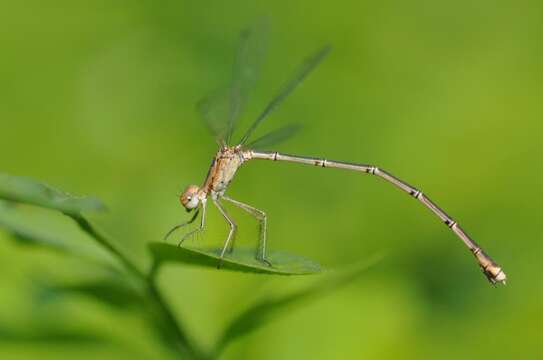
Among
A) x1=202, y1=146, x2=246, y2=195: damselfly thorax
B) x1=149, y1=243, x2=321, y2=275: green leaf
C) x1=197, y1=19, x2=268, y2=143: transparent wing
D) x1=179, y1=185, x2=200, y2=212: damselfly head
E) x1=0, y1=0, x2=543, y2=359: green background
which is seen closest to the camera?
x1=149, y1=243, x2=321, y2=275: green leaf

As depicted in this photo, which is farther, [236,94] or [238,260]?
[236,94]

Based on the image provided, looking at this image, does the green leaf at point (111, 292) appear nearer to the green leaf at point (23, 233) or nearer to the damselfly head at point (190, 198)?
the green leaf at point (23, 233)

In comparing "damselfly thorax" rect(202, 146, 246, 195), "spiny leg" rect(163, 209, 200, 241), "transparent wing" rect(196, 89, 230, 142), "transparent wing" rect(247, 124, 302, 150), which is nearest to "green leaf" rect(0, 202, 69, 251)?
"spiny leg" rect(163, 209, 200, 241)

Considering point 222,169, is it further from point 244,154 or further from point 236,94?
point 236,94

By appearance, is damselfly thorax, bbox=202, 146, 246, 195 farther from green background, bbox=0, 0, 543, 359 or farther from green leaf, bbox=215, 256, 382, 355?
green leaf, bbox=215, 256, 382, 355

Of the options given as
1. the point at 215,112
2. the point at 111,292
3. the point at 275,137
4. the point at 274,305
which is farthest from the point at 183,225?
the point at 274,305

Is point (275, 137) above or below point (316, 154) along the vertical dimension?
below

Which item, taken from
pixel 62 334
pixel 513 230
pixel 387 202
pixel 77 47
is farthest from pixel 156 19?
pixel 62 334
